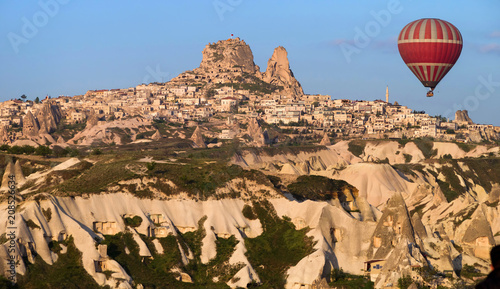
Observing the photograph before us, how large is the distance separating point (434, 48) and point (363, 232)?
21801 millimetres

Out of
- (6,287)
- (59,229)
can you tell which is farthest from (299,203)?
(6,287)

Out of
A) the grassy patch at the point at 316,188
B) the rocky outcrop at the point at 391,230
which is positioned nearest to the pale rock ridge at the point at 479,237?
the rocky outcrop at the point at 391,230

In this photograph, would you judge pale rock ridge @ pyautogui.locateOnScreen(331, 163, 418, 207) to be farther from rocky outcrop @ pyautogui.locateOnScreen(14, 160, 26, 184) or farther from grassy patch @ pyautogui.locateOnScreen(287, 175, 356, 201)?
rocky outcrop @ pyautogui.locateOnScreen(14, 160, 26, 184)

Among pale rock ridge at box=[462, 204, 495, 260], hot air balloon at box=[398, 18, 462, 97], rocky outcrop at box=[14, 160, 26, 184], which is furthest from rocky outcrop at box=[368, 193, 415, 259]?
rocky outcrop at box=[14, 160, 26, 184]

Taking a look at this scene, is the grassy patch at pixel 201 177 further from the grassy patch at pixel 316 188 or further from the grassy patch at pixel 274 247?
the grassy patch at pixel 316 188

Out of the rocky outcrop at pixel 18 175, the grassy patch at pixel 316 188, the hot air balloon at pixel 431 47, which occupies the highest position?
the hot air balloon at pixel 431 47

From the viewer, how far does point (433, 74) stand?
7794cm

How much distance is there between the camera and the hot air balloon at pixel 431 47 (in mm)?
76688

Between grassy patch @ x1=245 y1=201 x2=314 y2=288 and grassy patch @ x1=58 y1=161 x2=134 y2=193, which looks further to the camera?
grassy patch @ x1=58 y1=161 x2=134 y2=193

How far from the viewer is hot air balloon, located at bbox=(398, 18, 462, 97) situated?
76.7m

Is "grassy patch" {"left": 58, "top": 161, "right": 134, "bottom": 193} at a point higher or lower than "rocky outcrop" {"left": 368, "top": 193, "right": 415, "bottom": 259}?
higher

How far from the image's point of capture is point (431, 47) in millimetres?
76875

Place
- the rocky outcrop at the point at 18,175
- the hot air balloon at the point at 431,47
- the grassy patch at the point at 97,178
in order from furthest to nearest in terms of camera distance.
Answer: the hot air balloon at the point at 431,47
the rocky outcrop at the point at 18,175
the grassy patch at the point at 97,178

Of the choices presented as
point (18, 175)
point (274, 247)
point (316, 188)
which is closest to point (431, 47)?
point (316, 188)
